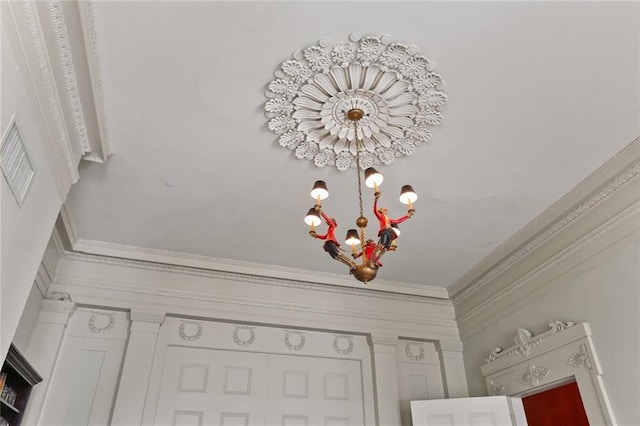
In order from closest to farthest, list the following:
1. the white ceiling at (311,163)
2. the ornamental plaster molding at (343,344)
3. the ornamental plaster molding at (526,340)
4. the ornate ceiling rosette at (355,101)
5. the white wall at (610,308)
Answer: the white ceiling at (311,163), the ornate ceiling rosette at (355,101), the white wall at (610,308), the ornamental plaster molding at (526,340), the ornamental plaster molding at (343,344)

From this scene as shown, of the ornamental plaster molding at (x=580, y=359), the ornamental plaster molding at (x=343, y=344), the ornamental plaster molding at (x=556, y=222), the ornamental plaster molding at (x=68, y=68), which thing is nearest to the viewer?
the ornamental plaster molding at (x=68, y=68)

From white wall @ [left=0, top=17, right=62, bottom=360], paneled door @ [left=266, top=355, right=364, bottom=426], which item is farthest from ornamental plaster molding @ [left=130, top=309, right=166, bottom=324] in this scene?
white wall @ [left=0, top=17, right=62, bottom=360]

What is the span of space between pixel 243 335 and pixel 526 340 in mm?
2614

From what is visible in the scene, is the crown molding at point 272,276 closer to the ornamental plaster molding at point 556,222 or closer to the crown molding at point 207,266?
the crown molding at point 207,266

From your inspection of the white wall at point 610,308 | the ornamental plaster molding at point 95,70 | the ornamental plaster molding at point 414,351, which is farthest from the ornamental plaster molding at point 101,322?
the white wall at point 610,308

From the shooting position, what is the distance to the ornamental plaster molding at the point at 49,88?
2.11 metres

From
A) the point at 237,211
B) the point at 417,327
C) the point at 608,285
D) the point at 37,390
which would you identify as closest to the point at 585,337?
the point at 608,285

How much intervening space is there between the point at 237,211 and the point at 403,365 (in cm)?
254

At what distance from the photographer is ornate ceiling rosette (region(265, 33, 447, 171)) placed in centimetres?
255

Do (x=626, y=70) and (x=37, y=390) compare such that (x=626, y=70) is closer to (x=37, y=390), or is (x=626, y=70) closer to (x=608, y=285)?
(x=608, y=285)

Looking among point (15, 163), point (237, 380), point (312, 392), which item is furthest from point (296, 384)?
point (15, 163)

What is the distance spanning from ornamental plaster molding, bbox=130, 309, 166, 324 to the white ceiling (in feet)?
2.09

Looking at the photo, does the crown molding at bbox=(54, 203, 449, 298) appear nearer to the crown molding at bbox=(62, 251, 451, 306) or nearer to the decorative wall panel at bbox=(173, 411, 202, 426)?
the crown molding at bbox=(62, 251, 451, 306)

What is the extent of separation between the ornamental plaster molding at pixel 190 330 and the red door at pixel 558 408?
3.48 m
